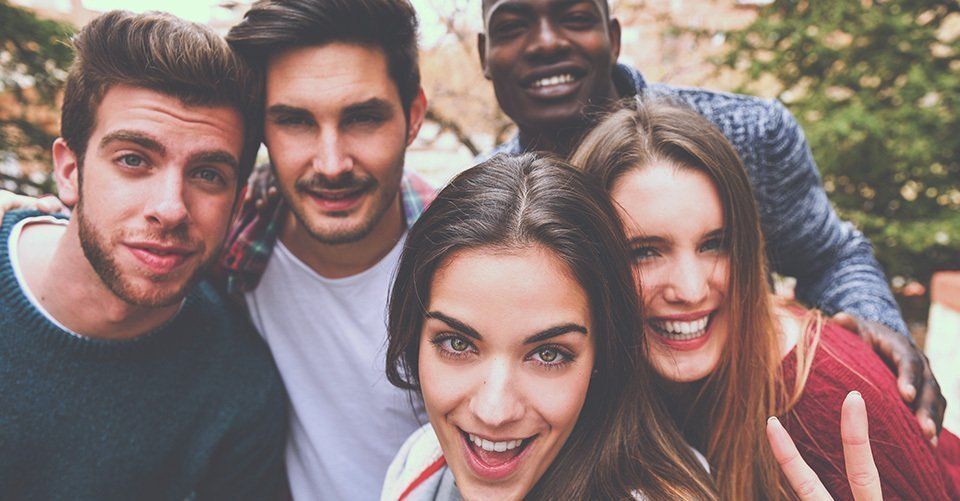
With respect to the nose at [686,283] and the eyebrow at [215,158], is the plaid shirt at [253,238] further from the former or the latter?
the nose at [686,283]

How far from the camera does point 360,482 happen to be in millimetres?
2615

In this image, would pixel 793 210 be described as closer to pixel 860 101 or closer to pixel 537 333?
pixel 537 333

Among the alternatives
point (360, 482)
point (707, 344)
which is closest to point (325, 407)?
point (360, 482)

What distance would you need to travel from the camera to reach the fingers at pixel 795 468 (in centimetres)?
148

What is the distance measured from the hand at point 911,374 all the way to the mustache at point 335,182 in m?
1.87

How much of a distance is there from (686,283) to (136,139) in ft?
5.79

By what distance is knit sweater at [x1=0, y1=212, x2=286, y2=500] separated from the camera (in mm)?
2090

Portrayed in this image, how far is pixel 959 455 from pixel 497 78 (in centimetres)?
222

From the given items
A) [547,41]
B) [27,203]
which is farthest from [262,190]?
[547,41]

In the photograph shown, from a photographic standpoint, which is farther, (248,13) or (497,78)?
(497,78)

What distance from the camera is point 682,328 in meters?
2.01

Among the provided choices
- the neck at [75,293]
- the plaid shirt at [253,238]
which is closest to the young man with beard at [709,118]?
the plaid shirt at [253,238]

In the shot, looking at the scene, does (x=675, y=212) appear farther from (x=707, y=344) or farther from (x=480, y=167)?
(x=480, y=167)

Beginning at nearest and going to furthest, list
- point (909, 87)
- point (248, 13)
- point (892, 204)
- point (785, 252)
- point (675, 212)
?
point (675, 212)
point (248, 13)
point (785, 252)
point (909, 87)
point (892, 204)
